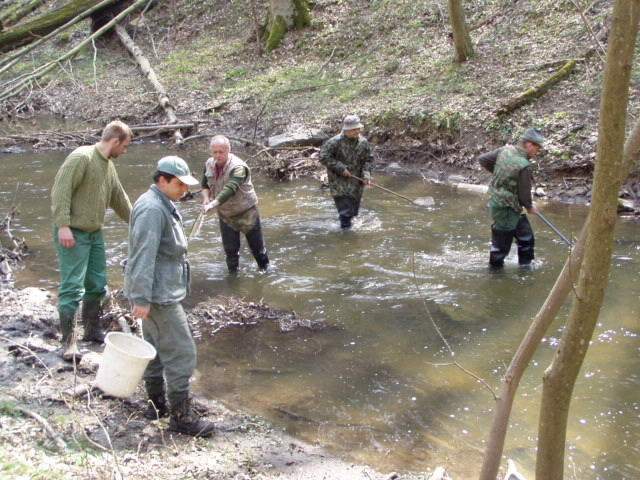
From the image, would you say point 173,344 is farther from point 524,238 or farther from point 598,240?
point 524,238

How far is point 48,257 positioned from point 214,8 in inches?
695

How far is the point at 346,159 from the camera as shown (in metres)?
10.2

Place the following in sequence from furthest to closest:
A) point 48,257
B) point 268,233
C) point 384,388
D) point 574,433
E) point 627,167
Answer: point 268,233 → point 48,257 → point 384,388 → point 574,433 → point 627,167

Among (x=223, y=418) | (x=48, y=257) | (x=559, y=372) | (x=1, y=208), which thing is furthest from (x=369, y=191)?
(x=559, y=372)

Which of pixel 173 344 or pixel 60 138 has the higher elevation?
pixel 60 138

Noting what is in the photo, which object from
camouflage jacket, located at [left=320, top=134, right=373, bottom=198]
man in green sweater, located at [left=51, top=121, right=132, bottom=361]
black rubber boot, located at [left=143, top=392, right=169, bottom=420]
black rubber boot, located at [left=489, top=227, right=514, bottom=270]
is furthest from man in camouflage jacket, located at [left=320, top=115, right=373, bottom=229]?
black rubber boot, located at [left=143, top=392, right=169, bottom=420]

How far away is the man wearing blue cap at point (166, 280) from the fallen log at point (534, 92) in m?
9.64

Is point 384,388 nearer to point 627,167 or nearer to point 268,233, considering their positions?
point 627,167

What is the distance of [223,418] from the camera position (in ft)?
18.0

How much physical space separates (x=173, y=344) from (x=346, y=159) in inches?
230

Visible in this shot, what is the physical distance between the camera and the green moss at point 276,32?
20.4 m

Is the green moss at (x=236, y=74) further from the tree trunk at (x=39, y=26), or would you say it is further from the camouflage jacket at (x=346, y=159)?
A: the camouflage jacket at (x=346, y=159)

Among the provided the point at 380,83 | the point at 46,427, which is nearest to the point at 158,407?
the point at 46,427

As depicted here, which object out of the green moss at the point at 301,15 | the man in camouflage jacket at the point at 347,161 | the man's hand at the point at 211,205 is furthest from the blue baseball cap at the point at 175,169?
the green moss at the point at 301,15
